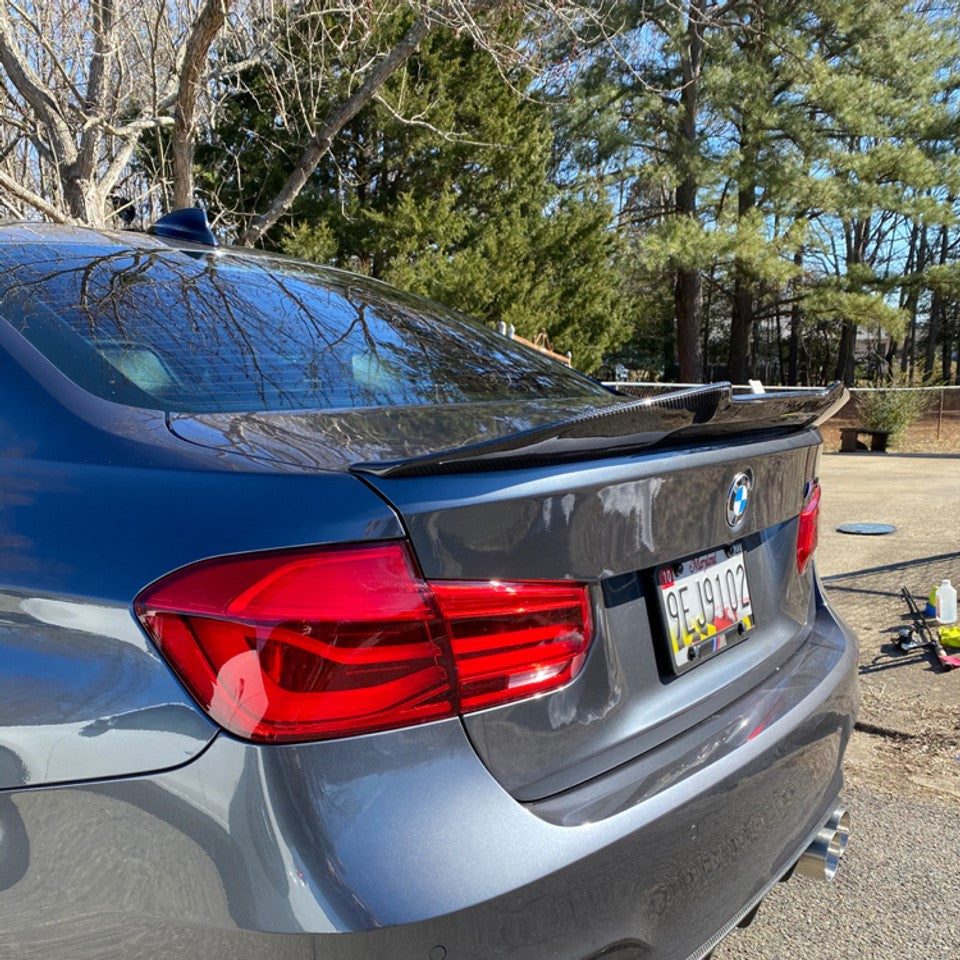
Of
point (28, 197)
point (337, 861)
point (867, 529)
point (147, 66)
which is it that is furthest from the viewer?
point (147, 66)

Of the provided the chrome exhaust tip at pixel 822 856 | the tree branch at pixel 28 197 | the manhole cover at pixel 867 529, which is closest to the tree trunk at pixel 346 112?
the tree branch at pixel 28 197

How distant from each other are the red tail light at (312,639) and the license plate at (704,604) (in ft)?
1.61

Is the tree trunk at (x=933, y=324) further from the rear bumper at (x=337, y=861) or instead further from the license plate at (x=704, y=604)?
the rear bumper at (x=337, y=861)

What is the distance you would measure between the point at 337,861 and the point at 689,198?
79.8ft

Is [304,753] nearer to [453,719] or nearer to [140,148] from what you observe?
[453,719]

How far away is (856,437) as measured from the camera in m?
17.4

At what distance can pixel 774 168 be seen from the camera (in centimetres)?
2138

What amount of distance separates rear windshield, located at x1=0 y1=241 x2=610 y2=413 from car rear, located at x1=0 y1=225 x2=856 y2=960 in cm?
2

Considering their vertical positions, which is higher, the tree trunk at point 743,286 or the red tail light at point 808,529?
the tree trunk at point 743,286

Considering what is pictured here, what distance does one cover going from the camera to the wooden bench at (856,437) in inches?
673

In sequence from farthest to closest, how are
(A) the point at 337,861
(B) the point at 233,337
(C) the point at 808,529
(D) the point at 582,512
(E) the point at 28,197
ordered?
(E) the point at 28,197 → (C) the point at 808,529 → (B) the point at 233,337 → (D) the point at 582,512 → (A) the point at 337,861

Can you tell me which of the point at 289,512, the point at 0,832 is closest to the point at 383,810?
the point at 289,512

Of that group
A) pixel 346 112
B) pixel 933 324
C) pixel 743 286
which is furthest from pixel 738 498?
pixel 933 324

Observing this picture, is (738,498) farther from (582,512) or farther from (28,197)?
(28,197)
